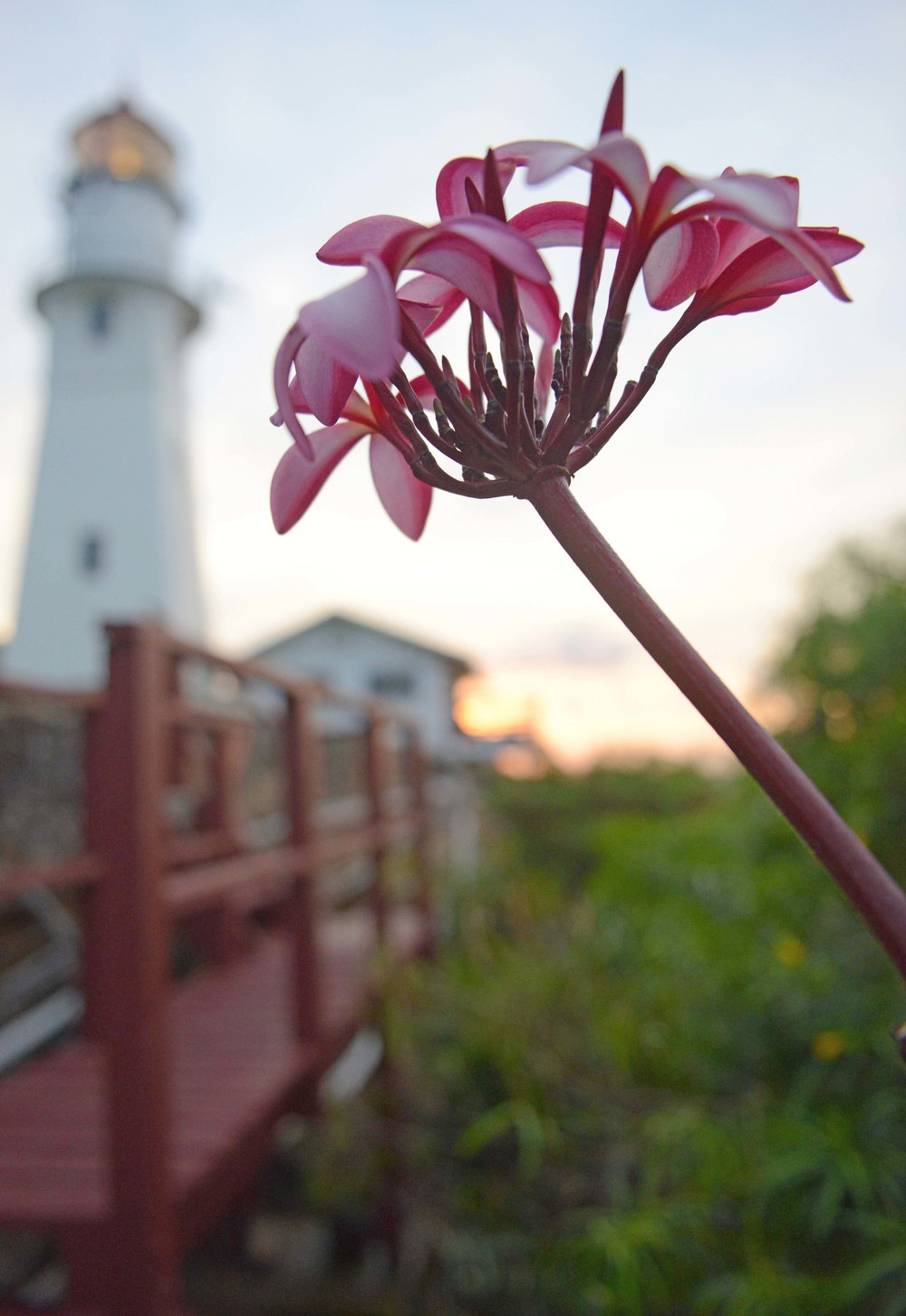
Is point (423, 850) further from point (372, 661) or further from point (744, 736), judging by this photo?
point (372, 661)

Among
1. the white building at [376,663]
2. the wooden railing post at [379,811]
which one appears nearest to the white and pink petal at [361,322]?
the wooden railing post at [379,811]

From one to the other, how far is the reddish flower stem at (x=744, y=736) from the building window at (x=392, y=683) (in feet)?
45.9

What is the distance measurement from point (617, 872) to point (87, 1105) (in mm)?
4532

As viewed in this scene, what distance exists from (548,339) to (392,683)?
14.0 metres

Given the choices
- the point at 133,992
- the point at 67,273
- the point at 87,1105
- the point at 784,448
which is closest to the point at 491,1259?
the point at 87,1105

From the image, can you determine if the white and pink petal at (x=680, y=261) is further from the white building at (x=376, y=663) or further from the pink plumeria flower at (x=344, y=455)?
the white building at (x=376, y=663)

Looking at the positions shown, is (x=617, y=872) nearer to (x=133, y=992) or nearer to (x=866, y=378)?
(x=133, y=992)

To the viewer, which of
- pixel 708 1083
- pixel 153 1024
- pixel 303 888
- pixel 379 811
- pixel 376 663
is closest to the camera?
pixel 153 1024

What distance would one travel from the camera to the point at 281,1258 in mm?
3055

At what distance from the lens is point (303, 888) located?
2.47 m

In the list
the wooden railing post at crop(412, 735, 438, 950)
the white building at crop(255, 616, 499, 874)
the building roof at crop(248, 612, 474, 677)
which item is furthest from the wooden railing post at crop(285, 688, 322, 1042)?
the building roof at crop(248, 612, 474, 677)

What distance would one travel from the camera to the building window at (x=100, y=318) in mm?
12695

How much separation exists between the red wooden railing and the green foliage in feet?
1.73

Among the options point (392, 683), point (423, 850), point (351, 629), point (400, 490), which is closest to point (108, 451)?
point (351, 629)
